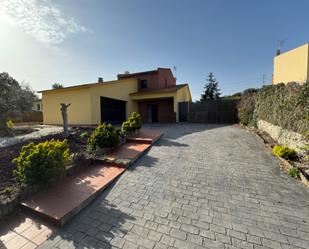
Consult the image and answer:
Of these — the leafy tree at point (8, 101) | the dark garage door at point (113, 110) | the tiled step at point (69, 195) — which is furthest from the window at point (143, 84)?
the tiled step at point (69, 195)

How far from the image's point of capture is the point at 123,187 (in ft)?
11.2

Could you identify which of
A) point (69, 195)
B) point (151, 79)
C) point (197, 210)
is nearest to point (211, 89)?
point (151, 79)

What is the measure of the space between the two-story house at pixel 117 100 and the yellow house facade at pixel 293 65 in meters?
8.61

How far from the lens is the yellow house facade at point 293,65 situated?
33.4 feet

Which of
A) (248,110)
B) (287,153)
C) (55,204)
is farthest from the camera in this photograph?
(248,110)

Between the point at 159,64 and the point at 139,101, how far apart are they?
5700 millimetres

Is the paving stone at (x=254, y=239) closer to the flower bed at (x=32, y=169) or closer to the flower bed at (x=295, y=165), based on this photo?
the flower bed at (x=295, y=165)

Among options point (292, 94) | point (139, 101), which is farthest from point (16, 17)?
point (139, 101)

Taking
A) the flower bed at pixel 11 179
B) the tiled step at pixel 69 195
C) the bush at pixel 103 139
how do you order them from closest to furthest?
the tiled step at pixel 69 195
the flower bed at pixel 11 179
the bush at pixel 103 139

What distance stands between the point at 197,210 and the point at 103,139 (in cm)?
368

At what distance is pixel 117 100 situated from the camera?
13.2 metres

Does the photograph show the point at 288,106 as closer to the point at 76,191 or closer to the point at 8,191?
the point at 76,191

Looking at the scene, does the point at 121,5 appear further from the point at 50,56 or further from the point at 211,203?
the point at 211,203

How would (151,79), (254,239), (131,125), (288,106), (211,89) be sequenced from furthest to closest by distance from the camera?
(211,89) → (151,79) → (131,125) → (288,106) → (254,239)
